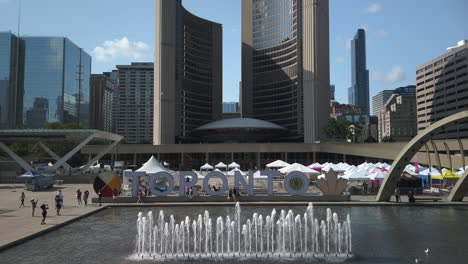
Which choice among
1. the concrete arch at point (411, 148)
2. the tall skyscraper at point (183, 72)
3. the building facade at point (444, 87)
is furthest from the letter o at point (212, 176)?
the building facade at point (444, 87)

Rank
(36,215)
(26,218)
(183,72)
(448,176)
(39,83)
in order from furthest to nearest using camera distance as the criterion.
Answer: (39,83) → (183,72) → (448,176) → (36,215) → (26,218)

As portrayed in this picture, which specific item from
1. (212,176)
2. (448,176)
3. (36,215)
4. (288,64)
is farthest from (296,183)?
(288,64)

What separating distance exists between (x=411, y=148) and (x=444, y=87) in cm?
11915

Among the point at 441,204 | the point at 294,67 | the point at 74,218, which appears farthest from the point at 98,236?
the point at 294,67

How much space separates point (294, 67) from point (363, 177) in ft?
296

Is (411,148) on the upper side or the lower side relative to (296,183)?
upper

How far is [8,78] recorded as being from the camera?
554ft

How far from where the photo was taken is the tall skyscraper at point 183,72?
351ft

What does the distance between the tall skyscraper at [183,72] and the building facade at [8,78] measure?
88.5 meters

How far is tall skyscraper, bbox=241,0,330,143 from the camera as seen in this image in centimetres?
10531

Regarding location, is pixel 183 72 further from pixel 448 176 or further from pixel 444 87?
pixel 448 176

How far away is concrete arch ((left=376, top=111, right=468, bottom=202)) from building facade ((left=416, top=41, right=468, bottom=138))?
9619 centimetres

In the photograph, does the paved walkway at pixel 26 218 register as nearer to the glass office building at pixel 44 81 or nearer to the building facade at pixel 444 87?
the building facade at pixel 444 87

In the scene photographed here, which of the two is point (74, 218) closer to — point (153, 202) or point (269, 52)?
point (153, 202)
